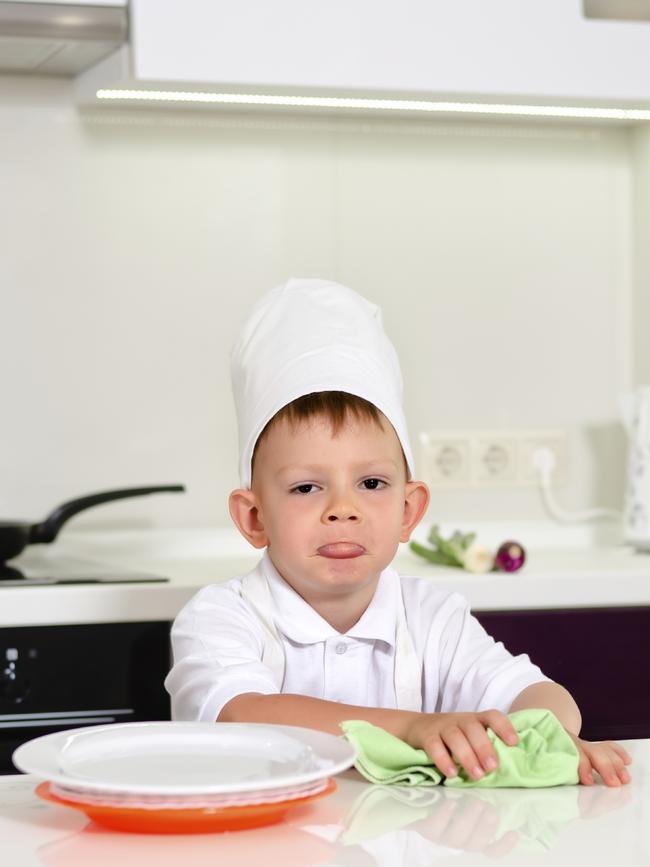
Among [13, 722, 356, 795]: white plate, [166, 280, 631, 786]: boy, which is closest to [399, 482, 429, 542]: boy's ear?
[166, 280, 631, 786]: boy

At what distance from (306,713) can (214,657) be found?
14 centimetres

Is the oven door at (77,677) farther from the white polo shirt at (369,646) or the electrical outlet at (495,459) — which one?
the electrical outlet at (495,459)

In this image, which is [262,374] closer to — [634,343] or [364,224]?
[364,224]

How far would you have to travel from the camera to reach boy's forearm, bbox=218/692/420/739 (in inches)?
41.7

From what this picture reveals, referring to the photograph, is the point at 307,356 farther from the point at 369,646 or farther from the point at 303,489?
the point at 369,646

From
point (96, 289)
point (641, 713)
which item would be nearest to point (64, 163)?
point (96, 289)

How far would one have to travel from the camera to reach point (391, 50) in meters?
1.97

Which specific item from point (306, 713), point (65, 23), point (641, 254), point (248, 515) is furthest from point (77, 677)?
point (641, 254)

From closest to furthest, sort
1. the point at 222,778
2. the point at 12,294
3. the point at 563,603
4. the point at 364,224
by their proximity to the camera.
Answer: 1. the point at 222,778
2. the point at 563,603
3. the point at 12,294
4. the point at 364,224

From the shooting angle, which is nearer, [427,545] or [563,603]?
[563,603]

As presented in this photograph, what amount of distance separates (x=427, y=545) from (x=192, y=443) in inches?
16.7

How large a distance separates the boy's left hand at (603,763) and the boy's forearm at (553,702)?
0.40 ft

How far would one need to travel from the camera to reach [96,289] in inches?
89.6

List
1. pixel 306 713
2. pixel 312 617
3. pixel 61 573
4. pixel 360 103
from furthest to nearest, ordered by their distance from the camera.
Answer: pixel 360 103
pixel 61 573
pixel 312 617
pixel 306 713
